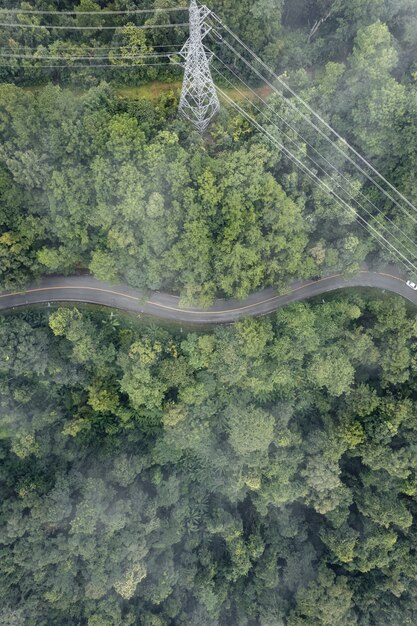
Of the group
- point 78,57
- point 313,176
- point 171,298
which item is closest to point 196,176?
point 313,176

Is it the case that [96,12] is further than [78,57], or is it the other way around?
[78,57]

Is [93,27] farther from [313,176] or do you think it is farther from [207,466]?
[207,466]

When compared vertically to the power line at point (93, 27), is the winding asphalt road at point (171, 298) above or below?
below

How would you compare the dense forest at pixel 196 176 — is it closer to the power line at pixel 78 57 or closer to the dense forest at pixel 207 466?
the power line at pixel 78 57

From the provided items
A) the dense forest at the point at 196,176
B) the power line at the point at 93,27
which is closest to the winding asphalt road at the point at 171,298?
the dense forest at the point at 196,176

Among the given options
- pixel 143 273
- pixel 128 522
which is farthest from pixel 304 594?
pixel 143 273

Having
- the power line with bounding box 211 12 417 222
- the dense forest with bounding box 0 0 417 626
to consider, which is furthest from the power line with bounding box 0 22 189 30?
the power line with bounding box 211 12 417 222

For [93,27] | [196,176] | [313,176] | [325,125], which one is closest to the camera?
[196,176]
